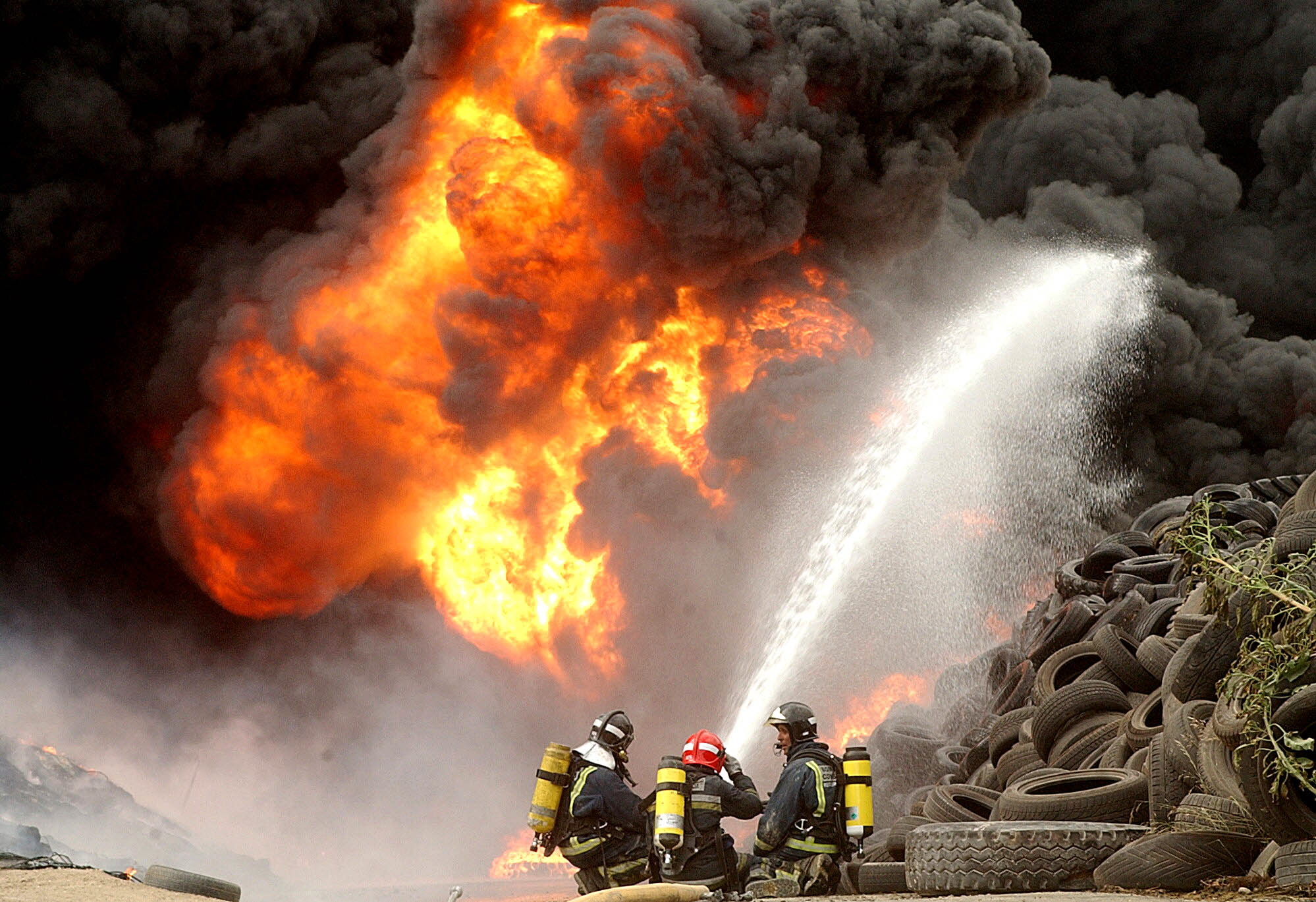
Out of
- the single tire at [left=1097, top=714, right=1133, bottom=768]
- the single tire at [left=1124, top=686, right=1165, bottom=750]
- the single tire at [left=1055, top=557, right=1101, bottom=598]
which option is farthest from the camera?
the single tire at [left=1055, top=557, right=1101, bottom=598]

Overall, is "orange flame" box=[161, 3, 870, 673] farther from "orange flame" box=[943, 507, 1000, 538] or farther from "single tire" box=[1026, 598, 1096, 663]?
"single tire" box=[1026, 598, 1096, 663]

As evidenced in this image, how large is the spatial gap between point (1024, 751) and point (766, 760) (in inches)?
397

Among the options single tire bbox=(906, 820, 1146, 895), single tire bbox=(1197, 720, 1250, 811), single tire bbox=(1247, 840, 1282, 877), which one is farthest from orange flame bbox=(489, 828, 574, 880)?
single tire bbox=(1247, 840, 1282, 877)

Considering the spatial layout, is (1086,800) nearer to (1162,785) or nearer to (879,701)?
(1162,785)

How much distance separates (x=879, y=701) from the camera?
22875mm

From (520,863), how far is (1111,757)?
621 inches

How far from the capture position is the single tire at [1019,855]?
261 inches

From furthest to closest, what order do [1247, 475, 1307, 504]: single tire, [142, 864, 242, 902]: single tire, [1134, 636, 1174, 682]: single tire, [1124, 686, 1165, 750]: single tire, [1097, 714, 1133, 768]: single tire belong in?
[1247, 475, 1307, 504]: single tire → [1134, 636, 1174, 682]: single tire → [142, 864, 242, 902]: single tire → [1097, 714, 1133, 768]: single tire → [1124, 686, 1165, 750]: single tire

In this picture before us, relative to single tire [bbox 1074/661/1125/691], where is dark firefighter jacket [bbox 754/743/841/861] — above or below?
below

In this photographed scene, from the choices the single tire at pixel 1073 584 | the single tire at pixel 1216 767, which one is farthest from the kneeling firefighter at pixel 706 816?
the single tire at pixel 1073 584

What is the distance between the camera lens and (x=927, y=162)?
30.1 metres

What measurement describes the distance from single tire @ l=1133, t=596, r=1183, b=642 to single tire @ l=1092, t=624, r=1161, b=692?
404 mm

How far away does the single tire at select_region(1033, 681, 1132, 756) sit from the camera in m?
10.1

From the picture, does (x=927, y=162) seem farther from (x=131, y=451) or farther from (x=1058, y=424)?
(x=131, y=451)
